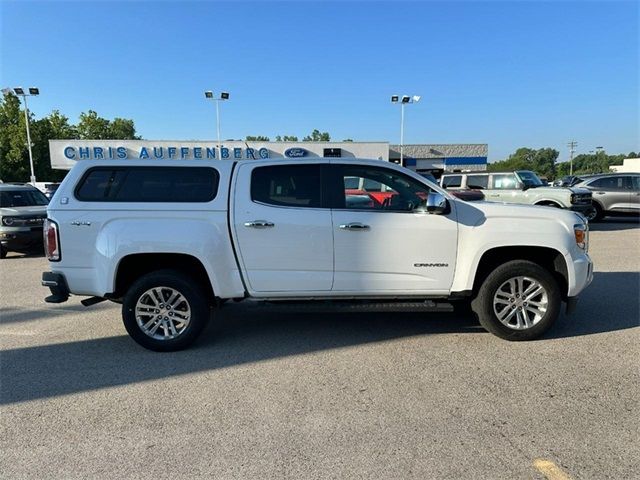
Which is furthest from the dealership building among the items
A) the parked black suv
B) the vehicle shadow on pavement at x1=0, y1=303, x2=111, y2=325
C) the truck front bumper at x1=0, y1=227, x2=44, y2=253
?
the vehicle shadow on pavement at x1=0, y1=303, x2=111, y2=325

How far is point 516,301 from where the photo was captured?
4.64 m

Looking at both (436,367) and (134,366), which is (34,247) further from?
(436,367)

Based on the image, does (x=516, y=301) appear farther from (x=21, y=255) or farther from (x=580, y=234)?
(x=21, y=255)

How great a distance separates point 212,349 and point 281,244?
52.5 inches

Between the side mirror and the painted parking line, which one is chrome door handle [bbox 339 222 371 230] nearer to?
the side mirror

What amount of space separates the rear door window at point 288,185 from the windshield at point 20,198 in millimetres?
9843

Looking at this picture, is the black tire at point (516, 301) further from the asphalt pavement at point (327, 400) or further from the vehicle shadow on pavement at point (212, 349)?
the vehicle shadow on pavement at point (212, 349)

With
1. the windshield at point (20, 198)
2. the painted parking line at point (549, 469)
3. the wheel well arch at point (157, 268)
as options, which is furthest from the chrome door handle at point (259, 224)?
the windshield at point (20, 198)

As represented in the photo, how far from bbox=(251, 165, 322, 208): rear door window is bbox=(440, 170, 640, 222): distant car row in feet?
33.0

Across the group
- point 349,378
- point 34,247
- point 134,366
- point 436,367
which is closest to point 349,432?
point 349,378

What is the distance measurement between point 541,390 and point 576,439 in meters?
0.68

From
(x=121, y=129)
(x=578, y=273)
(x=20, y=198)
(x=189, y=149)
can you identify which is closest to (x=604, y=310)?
(x=578, y=273)

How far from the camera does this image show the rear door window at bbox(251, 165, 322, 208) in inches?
182

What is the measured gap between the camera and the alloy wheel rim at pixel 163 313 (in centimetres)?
455
